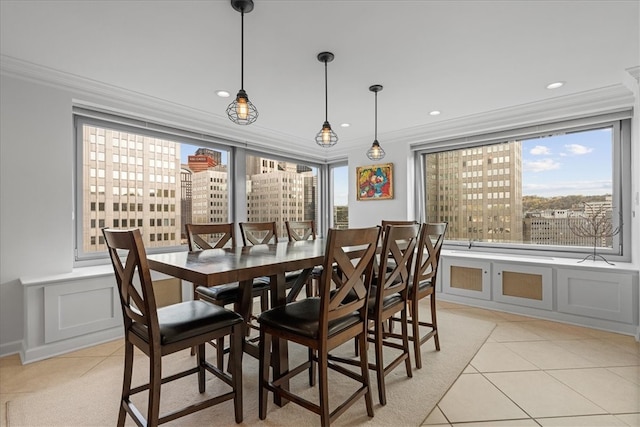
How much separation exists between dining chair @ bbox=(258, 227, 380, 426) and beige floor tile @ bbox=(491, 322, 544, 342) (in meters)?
1.80

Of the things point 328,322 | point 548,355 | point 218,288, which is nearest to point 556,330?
point 548,355

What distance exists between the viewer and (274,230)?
3.27 metres

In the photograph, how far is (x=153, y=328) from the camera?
1.43m

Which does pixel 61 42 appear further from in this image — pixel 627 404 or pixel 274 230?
pixel 627 404

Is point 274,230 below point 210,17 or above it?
below

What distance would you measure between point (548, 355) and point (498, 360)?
453mm

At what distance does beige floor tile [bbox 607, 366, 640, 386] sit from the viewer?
7.07ft

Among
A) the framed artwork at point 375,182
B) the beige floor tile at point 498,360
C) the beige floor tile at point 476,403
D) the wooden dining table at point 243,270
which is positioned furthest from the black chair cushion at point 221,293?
the framed artwork at point 375,182

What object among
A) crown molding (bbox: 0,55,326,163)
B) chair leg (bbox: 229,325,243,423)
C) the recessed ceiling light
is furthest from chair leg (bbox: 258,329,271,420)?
the recessed ceiling light

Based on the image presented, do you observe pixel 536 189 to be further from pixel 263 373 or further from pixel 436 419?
pixel 263 373

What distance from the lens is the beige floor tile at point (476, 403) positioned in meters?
1.79

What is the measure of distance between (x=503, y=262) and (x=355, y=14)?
3.10 meters

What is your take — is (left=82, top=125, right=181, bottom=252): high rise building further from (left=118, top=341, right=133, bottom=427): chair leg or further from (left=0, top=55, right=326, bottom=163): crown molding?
(left=118, top=341, right=133, bottom=427): chair leg

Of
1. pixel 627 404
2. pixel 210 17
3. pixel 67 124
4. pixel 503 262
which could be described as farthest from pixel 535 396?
pixel 67 124
